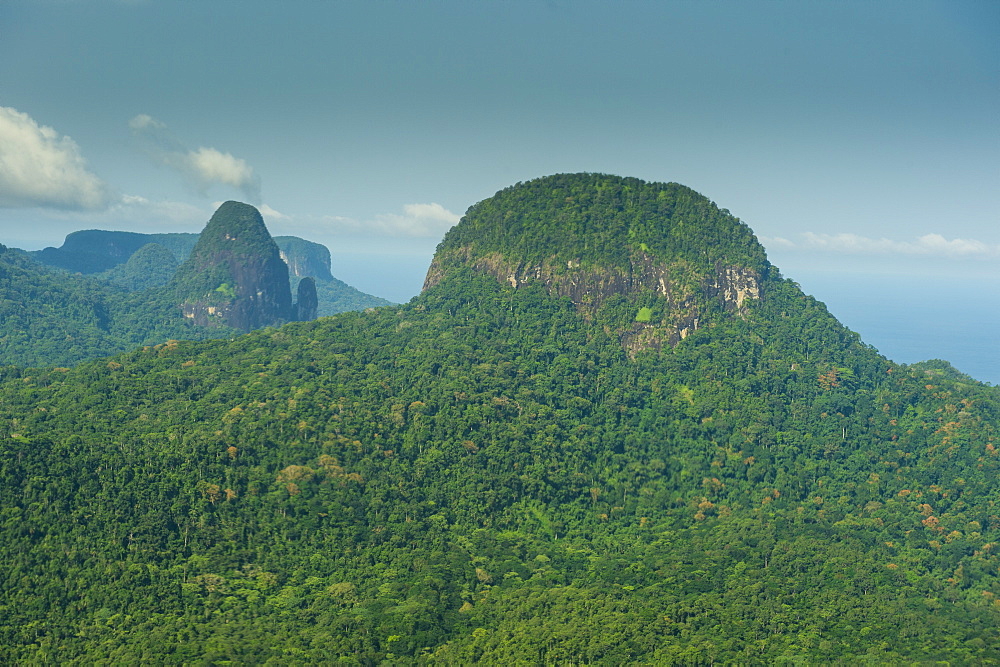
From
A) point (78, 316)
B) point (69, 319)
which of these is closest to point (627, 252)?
point (69, 319)

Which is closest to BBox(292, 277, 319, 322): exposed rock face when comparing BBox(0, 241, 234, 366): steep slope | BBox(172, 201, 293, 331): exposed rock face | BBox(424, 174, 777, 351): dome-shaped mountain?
BBox(172, 201, 293, 331): exposed rock face

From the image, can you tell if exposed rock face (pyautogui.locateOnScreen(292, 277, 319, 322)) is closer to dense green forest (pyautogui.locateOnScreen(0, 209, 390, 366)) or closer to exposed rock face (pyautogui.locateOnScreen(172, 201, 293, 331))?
exposed rock face (pyautogui.locateOnScreen(172, 201, 293, 331))

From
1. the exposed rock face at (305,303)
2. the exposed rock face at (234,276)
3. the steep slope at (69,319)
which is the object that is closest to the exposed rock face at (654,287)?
the steep slope at (69,319)

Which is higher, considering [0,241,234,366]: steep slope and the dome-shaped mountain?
the dome-shaped mountain

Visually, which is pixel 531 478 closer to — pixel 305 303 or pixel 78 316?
pixel 78 316

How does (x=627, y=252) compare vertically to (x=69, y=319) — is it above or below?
above

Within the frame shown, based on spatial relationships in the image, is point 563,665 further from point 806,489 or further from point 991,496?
point 991,496
